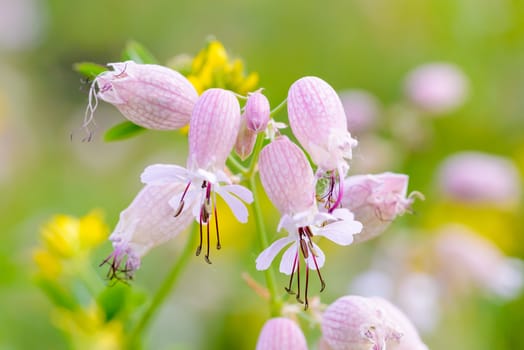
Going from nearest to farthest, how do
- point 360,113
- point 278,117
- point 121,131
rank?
point 121,131 < point 360,113 < point 278,117

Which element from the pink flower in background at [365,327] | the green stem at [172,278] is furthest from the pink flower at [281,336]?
the green stem at [172,278]

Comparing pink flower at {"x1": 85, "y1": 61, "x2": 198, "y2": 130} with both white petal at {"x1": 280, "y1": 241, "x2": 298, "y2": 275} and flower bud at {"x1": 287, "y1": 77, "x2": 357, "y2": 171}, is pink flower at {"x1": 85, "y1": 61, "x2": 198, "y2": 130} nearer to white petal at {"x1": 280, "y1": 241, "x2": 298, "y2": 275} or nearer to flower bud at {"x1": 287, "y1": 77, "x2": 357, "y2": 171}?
flower bud at {"x1": 287, "y1": 77, "x2": 357, "y2": 171}

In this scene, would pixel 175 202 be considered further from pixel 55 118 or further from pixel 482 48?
pixel 55 118

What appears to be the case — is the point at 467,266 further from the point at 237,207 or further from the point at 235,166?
the point at 237,207

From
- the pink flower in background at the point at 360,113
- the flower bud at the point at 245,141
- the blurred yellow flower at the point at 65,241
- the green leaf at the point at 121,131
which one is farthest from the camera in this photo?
the pink flower in background at the point at 360,113

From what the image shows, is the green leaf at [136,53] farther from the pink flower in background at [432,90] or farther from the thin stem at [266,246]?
the pink flower in background at [432,90]

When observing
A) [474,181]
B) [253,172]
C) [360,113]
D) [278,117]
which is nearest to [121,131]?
[253,172]
